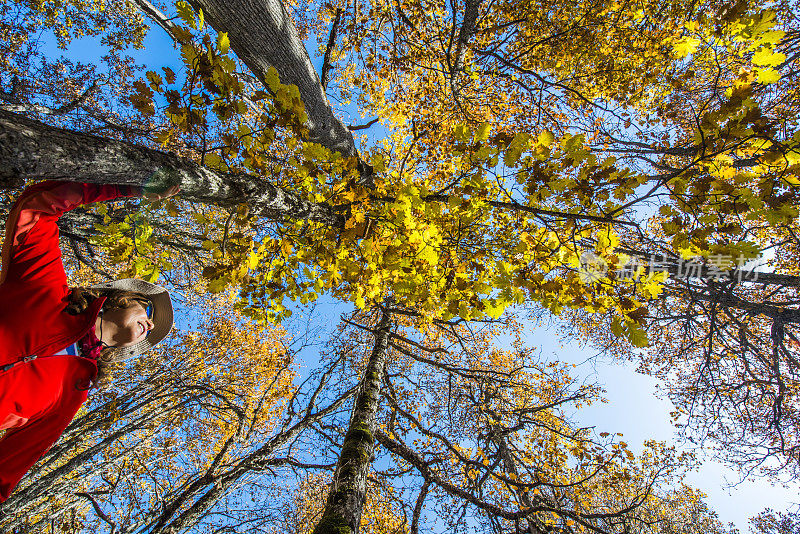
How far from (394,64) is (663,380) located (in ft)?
35.2

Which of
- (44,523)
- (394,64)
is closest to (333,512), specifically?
(44,523)

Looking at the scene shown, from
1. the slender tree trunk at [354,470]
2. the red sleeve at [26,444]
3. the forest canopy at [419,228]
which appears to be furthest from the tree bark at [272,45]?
the slender tree trunk at [354,470]

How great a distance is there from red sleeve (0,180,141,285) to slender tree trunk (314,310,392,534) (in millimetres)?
2725

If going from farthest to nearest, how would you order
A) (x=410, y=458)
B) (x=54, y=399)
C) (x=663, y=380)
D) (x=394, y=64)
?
(x=663, y=380), (x=394, y=64), (x=410, y=458), (x=54, y=399)

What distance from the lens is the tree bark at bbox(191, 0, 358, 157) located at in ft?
9.38

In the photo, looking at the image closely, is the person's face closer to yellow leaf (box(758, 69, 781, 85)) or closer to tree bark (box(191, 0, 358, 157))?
tree bark (box(191, 0, 358, 157))

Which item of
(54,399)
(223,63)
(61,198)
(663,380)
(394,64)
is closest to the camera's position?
(61,198)

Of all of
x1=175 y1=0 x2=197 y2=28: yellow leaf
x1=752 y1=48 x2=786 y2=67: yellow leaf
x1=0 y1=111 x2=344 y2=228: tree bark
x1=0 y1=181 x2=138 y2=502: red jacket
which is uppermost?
x1=752 y1=48 x2=786 y2=67: yellow leaf

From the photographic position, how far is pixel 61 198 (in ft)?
4.65

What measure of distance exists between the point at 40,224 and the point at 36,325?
0.52 meters

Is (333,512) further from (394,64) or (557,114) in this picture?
(557,114)

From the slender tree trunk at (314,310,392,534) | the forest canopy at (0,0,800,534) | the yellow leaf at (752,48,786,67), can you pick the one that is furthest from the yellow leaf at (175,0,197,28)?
the slender tree trunk at (314,310,392,534)

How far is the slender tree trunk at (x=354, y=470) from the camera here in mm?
2641

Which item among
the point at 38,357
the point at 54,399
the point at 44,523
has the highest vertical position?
the point at 38,357
